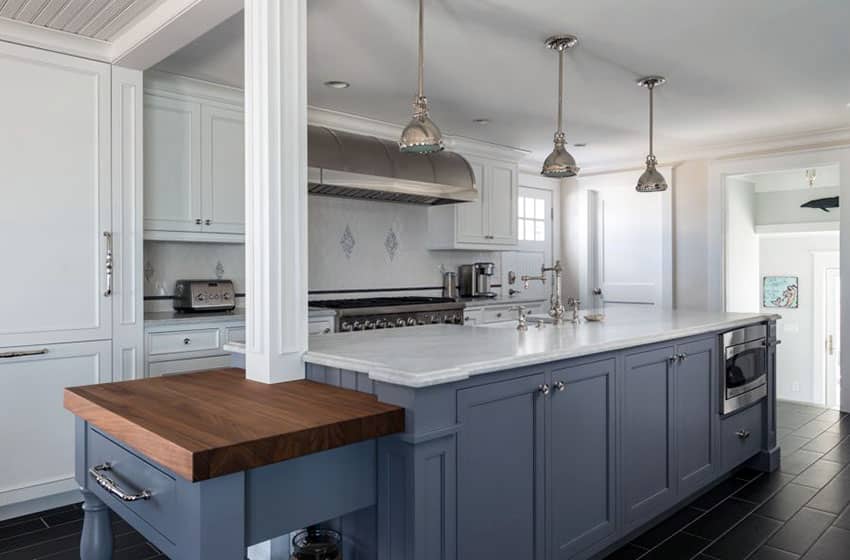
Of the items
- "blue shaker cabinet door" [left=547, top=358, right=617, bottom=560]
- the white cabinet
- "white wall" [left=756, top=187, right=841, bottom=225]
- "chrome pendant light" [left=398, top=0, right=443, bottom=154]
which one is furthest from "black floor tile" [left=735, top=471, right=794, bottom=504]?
"white wall" [left=756, top=187, right=841, bottom=225]

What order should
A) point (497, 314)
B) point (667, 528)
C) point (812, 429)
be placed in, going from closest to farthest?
point (667, 528), point (812, 429), point (497, 314)

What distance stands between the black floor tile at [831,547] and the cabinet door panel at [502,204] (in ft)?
11.6

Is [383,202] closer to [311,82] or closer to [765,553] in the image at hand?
[311,82]

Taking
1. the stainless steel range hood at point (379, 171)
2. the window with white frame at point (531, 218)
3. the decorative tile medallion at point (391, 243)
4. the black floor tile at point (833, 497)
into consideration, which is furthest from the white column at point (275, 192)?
the window with white frame at point (531, 218)

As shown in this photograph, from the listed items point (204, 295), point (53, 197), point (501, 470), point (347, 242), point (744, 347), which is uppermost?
point (53, 197)

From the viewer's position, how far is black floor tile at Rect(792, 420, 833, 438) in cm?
447

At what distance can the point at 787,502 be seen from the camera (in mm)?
3164

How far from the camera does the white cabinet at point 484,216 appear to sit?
5.46 metres

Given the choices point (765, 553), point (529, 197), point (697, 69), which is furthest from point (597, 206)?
point (765, 553)

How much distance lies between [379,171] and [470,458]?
2.82 meters

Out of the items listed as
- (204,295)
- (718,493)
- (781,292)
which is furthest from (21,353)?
(781,292)

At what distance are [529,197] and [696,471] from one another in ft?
13.6

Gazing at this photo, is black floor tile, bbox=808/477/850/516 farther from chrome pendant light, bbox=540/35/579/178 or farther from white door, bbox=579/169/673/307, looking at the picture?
white door, bbox=579/169/673/307

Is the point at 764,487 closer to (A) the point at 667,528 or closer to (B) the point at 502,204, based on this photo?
(A) the point at 667,528
